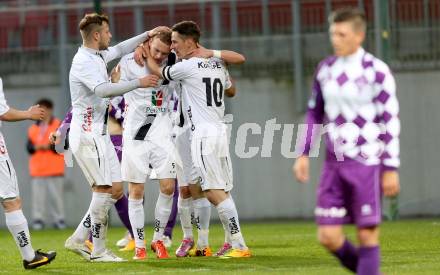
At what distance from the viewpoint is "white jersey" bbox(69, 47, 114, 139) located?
35.6ft

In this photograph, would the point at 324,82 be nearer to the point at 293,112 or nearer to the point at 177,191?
the point at 177,191

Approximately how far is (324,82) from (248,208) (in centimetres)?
1248

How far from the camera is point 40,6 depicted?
21141mm

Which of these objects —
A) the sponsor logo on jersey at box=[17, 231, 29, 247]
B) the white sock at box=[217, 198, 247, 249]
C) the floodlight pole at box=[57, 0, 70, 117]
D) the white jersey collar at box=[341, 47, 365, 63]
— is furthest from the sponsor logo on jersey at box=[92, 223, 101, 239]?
the floodlight pole at box=[57, 0, 70, 117]

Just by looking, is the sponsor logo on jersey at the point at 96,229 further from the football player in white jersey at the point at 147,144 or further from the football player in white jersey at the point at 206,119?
the football player in white jersey at the point at 206,119

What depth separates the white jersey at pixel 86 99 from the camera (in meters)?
10.8

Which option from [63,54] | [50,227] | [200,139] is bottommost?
[50,227]

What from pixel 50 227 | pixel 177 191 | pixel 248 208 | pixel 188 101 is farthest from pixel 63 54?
pixel 188 101

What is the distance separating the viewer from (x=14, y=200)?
1038 centimetres

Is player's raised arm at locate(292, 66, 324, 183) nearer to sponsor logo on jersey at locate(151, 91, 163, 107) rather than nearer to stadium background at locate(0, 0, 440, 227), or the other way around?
sponsor logo on jersey at locate(151, 91, 163, 107)

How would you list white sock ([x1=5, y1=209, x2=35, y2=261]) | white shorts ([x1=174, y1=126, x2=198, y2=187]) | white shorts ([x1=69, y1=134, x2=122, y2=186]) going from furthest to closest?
white shorts ([x1=174, y1=126, x2=198, y2=187]), white shorts ([x1=69, y1=134, x2=122, y2=186]), white sock ([x1=5, y1=209, x2=35, y2=261])

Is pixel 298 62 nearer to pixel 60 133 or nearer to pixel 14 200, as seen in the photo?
pixel 60 133

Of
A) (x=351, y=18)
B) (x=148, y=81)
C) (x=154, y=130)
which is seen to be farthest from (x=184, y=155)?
(x=351, y=18)

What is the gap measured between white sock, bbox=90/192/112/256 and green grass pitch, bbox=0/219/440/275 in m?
0.25
